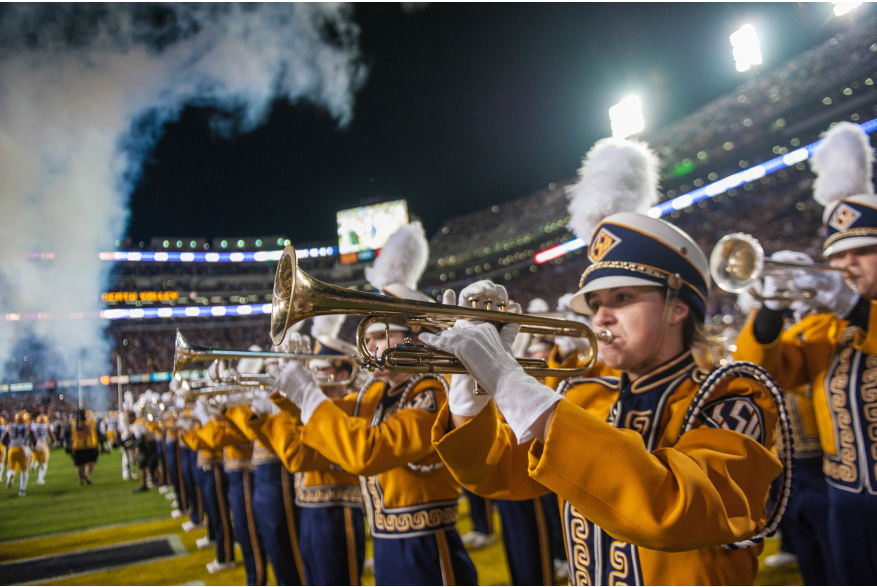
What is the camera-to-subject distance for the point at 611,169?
85.7 inches

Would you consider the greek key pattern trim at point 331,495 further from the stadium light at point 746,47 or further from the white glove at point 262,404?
the stadium light at point 746,47

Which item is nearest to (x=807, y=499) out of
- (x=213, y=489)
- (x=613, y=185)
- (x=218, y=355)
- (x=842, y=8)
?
(x=613, y=185)

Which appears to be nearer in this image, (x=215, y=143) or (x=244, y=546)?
A: (x=244, y=546)

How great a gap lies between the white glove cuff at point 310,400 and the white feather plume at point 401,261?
930 millimetres

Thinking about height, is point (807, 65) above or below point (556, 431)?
above

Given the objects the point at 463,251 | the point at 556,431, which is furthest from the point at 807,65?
the point at 556,431

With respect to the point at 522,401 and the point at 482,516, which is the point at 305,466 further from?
the point at 482,516

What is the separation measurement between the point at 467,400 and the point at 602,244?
789 millimetres

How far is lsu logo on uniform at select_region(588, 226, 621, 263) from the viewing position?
180 cm

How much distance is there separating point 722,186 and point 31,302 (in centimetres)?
2255

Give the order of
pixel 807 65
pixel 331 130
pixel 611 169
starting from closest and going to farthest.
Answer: pixel 611 169
pixel 331 130
pixel 807 65

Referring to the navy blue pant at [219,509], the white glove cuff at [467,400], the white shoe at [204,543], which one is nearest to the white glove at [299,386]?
the white glove cuff at [467,400]

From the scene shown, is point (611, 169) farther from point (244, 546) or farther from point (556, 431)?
point (244, 546)

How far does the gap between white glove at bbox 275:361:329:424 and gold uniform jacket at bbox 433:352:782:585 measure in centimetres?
141
